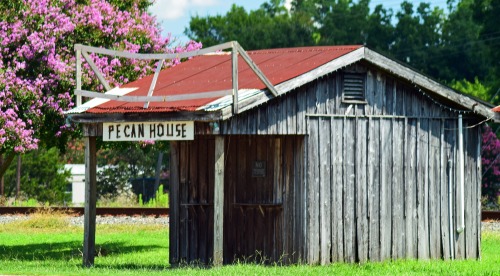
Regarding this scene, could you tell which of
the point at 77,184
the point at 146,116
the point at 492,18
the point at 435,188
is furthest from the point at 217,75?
the point at 77,184

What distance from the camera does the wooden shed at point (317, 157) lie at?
1928cm

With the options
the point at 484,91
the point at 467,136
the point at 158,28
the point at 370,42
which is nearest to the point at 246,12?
the point at 370,42

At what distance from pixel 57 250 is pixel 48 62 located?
4.49 metres

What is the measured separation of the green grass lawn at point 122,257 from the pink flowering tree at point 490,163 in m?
22.4

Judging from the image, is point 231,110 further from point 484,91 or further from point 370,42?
point 370,42

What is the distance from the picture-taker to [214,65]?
22453 millimetres

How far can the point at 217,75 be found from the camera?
69.5ft

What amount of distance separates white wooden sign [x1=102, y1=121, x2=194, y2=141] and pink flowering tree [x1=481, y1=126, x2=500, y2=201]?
106 feet

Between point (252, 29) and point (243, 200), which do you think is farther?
point (252, 29)

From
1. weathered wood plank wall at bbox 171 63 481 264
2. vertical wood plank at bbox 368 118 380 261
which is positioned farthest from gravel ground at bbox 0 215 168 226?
vertical wood plank at bbox 368 118 380 261

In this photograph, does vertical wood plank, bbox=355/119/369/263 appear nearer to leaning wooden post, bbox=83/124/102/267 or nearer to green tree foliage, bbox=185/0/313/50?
leaning wooden post, bbox=83/124/102/267

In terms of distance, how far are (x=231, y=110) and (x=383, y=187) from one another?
3463 mm

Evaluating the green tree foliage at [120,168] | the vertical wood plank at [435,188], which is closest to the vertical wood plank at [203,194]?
the vertical wood plank at [435,188]

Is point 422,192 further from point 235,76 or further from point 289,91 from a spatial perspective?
point 235,76
